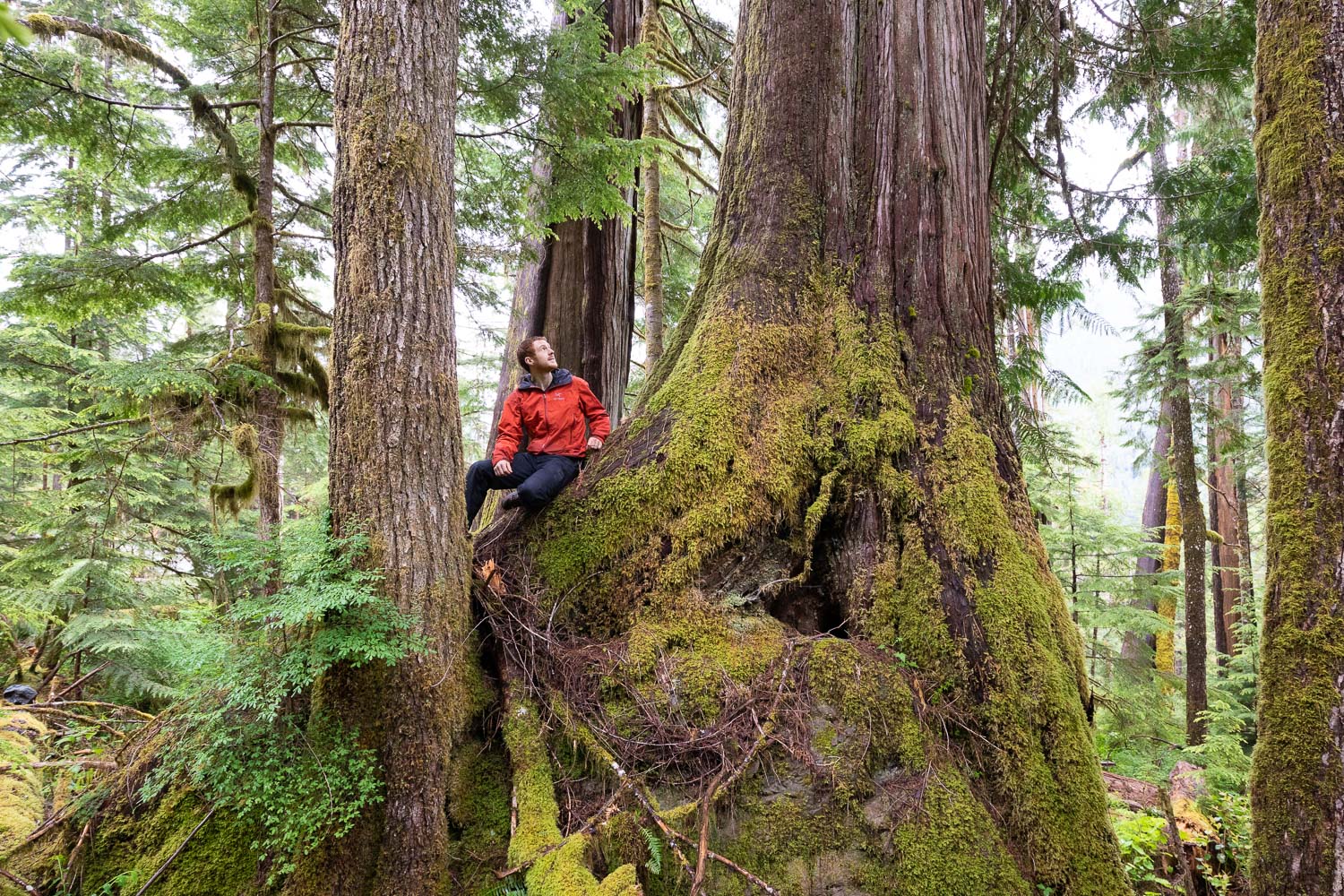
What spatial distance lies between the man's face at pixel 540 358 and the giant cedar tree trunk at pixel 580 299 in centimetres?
209

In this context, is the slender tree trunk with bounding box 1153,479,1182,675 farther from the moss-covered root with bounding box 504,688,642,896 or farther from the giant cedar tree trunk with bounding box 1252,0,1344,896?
the moss-covered root with bounding box 504,688,642,896

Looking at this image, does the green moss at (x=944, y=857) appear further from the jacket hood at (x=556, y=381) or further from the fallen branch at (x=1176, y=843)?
the jacket hood at (x=556, y=381)

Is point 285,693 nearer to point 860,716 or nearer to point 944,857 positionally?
point 860,716

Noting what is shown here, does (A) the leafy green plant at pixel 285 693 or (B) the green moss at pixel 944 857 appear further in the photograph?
(B) the green moss at pixel 944 857

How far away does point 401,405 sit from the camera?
2.78 meters

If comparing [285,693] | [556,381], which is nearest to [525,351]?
[556,381]

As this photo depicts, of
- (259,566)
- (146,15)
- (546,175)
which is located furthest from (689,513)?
Result: (146,15)

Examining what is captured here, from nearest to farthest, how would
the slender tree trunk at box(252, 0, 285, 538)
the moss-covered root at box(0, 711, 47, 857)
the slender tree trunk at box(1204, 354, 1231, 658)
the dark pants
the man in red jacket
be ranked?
the moss-covered root at box(0, 711, 47, 857), the dark pants, the man in red jacket, the slender tree trunk at box(252, 0, 285, 538), the slender tree trunk at box(1204, 354, 1231, 658)

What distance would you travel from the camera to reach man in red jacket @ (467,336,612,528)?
412 cm

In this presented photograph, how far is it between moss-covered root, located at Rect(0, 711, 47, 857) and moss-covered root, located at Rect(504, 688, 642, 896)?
6.30ft

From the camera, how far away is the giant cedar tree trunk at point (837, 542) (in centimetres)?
274

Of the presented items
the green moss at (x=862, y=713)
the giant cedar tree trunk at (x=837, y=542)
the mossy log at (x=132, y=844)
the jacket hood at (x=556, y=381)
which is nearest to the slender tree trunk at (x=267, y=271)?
the jacket hood at (x=556, y=381)

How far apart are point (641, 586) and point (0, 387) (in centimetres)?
1303

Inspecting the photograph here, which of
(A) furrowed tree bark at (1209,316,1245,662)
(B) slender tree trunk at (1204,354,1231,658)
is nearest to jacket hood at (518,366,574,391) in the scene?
(B) slender tree trunk at (1204,354,1231,658)
